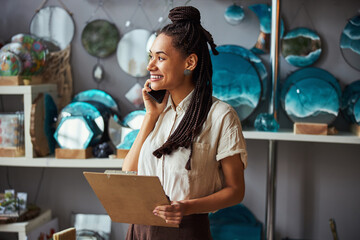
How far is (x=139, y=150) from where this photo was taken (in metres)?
1.34

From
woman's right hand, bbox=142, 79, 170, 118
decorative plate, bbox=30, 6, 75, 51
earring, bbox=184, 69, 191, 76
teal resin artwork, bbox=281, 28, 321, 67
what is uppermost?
decorative plate, bbox=30, 6, 75, 51

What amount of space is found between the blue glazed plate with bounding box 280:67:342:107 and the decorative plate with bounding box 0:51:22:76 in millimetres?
1381

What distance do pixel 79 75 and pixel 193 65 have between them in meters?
1.32

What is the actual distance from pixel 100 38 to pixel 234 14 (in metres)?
0.76

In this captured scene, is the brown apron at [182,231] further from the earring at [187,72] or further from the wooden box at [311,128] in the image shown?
the wooden box at [311,128]

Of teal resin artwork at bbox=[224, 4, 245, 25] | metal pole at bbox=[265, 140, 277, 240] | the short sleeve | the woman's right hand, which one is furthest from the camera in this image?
teal resin artwork at bbox=[224, 4, 245, 25]

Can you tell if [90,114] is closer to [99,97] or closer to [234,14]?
[99,97]

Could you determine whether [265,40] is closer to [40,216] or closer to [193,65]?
[193,65]

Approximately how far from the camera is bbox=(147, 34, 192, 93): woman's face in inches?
49.1

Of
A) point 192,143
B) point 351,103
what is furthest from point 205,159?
point 351,103

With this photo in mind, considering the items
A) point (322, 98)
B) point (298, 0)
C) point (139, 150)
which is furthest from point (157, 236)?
point (298, 0)

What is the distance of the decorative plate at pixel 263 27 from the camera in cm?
220

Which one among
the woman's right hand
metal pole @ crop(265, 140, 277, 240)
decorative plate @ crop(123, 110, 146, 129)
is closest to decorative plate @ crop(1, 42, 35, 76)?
decorative plate @ crop(123, 110, 146, 129)

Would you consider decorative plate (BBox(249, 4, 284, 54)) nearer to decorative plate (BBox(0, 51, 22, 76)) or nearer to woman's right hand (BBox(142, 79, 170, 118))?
woman's right hand (BBox(142, 79, 170, 118))
